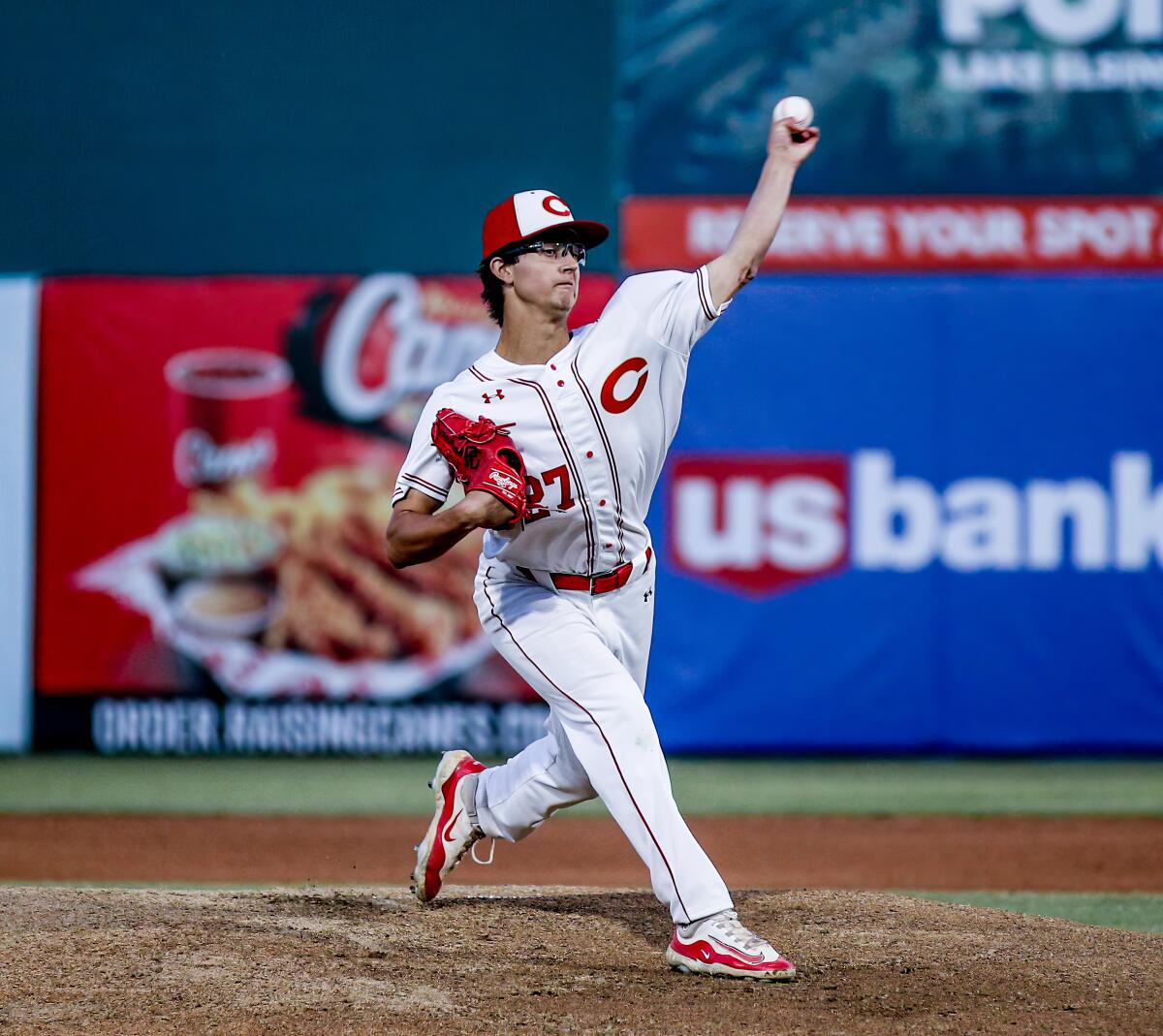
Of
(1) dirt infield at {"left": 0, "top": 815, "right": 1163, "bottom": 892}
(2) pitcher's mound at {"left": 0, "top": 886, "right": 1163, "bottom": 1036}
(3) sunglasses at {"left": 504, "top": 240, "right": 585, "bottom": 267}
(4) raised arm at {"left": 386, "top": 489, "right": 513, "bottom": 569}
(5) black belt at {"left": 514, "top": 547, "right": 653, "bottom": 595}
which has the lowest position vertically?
(1) dirt infield at {"left": 0, "top": 815, "right": 1163, "bottom": 892}

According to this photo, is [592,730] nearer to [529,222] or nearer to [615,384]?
[615,384]

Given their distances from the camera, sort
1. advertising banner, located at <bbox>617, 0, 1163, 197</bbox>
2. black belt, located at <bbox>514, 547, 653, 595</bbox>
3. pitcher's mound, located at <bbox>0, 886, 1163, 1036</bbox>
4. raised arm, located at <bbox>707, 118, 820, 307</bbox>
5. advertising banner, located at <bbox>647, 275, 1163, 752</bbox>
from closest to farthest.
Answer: pitcher's mound, located at <bbox>0, 886, 1163, 1036</bbox>, raised arm, located at <bbox>707, 118, 820, 307</bbox>, black belt, located at <bbox>514, 547, 653, 595</bbox>, advertising banner, located at <bbox>647, 275, 1163, 752</bbox>, advertising banner, located at <bbox>617, 0, 1163, 197</bbox>

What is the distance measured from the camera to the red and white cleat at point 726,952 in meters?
3.64

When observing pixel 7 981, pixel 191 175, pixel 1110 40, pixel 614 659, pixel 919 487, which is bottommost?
pixel 7 981

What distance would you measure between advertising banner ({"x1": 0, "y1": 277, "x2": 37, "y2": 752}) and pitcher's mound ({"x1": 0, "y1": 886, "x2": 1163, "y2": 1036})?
4.97m

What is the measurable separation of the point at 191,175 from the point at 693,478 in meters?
3.41

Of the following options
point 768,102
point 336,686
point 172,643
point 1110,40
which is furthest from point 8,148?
point 1110,40

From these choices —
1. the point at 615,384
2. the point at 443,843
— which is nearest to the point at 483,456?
the point at 615,384

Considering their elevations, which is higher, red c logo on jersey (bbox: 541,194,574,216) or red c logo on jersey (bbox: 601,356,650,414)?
red c logo on jersey (bbox: 541,194,574,216)

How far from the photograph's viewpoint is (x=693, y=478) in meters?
9.24

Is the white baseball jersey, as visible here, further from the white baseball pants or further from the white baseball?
the white baseball

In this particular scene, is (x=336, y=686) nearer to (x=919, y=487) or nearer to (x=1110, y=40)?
(x=919, y=487)

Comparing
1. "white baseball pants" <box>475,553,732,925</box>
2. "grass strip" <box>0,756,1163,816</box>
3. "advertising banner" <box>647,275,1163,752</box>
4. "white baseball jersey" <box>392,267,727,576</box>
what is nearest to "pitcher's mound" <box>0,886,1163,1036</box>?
"white baseball pants" <box>475,553,732,925</box>

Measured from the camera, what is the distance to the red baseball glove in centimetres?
364
